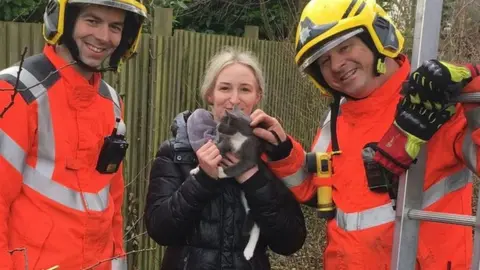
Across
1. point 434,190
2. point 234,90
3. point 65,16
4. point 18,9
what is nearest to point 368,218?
point 434,190

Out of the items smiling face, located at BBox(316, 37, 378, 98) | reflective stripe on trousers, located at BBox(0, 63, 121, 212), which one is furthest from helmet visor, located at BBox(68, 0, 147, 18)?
smiling face, located at BBox(316, 37, 378, 98)

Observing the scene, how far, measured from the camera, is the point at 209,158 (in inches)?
118

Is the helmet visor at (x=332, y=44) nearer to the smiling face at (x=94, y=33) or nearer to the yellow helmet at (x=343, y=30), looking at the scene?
the yellow helmet at (x=343, y=30)

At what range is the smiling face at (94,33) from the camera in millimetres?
3031

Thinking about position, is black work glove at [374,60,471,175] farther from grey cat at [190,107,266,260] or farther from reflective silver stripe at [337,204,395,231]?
grey cat at [190,107,266,260]

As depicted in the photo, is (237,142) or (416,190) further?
(237,142)

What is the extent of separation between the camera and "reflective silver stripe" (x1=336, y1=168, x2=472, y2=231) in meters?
2.58

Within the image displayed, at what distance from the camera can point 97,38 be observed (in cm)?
305

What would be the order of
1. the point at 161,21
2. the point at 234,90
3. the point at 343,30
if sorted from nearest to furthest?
the point at 343,30 < the point at 234,90 < the point at 161,21

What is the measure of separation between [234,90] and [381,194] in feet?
3.15

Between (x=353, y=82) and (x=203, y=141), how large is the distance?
2.68ft

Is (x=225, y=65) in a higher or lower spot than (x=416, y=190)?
higher

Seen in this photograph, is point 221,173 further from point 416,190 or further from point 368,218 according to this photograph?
point 416,190

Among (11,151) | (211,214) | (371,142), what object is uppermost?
(371,142)
